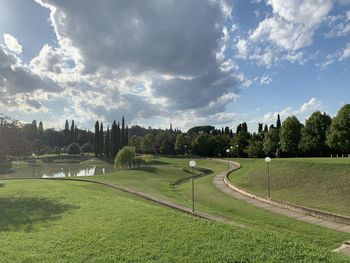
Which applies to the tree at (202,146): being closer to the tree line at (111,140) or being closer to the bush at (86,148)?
the tree line at (111,140)

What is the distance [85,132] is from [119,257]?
154 m

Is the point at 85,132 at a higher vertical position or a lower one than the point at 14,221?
higher

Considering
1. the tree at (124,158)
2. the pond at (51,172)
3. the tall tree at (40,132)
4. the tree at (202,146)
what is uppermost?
the tall tree at (40,132)

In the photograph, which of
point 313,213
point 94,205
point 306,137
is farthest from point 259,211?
point 306,137

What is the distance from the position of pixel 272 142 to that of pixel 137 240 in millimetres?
61020

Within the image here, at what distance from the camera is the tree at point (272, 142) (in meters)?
65.8

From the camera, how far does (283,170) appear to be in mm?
30031

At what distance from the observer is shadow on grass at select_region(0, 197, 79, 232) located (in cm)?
1134

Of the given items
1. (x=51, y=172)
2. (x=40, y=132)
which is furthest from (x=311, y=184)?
(x=40, y=132)

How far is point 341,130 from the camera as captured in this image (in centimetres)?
5016

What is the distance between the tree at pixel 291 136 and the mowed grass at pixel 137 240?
5361 centimetres

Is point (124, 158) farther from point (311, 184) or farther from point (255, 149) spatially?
point (311, 184)

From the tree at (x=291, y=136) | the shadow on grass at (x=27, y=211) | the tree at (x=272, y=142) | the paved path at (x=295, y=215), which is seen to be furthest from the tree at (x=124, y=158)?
the shadow on grass at (x=27, y=211)

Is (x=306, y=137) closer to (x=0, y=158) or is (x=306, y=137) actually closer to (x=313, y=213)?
(x=313, y=213)
